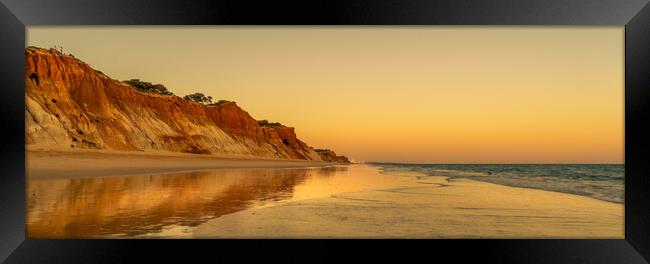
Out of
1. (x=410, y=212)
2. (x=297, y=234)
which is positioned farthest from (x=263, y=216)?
(x=410, y=212)

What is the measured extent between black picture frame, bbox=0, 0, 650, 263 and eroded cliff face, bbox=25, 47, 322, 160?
1585cm

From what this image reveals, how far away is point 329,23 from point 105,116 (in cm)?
2850

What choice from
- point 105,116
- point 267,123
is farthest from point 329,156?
point 105,116

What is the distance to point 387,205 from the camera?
7445 millimetres

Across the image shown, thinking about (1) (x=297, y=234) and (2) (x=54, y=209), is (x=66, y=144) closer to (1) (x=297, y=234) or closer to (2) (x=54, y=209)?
(2) (x=54, y=209)

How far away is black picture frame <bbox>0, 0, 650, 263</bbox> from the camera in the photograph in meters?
3.46

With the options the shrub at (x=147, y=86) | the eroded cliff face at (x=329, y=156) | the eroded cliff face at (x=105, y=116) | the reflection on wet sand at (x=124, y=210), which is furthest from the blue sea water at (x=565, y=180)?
the eroded cliff face at (x=329, y=156)

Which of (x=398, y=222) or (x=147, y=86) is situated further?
(x=147, y=86)

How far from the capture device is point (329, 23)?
3.51m

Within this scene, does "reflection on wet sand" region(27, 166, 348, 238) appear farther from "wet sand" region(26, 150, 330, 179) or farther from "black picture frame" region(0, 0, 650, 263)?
"wet sand" region(26, 150, 330, 179)

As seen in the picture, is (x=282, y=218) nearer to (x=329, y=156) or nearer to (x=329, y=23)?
(x=329, y=23)

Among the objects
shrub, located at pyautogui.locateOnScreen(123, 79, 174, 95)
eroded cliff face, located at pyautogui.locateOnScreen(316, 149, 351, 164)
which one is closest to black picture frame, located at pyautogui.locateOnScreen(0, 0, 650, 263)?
shrub, located at pyautogui.locateOnScreen(123, 79, 174, 95)

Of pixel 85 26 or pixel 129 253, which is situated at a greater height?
pixel 85 26

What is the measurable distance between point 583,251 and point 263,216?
3318 millimetres
